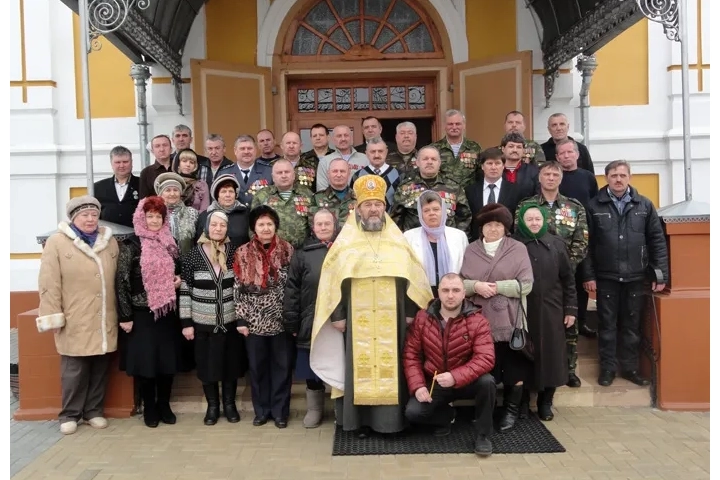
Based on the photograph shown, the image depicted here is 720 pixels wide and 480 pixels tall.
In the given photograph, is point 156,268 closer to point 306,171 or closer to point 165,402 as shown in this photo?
point 165,402

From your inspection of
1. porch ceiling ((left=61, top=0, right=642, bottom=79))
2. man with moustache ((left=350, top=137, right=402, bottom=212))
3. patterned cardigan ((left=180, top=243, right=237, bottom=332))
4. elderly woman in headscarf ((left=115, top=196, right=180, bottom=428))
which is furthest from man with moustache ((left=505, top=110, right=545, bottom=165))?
elderly woman in headscarf ((left=115, top=196, right=180, bottom=428))

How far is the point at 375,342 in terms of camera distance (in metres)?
4.55

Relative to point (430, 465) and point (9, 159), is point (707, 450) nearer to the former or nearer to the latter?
point (430, 465)

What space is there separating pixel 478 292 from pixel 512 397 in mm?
878

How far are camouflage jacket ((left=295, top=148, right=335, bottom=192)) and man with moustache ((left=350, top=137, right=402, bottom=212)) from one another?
1.64 ft

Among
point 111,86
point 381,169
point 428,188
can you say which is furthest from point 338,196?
point 111,86

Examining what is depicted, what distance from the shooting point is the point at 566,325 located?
488 centimetres

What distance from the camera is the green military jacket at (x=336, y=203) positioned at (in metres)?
5.15

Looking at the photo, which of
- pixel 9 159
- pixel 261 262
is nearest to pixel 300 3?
pixel 9 159

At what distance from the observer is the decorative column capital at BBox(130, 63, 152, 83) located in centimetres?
704

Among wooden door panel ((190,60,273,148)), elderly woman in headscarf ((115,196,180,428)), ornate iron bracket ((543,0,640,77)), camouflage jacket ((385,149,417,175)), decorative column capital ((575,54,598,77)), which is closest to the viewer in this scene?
elderly woman in headscarf ((115,196,180,428))

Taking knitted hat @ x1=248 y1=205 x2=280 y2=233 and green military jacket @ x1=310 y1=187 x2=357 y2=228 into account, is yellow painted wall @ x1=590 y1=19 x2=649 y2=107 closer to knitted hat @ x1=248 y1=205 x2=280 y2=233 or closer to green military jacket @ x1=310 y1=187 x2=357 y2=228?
green military jacket @ x1=310 y1=187 x2=357 y2=228

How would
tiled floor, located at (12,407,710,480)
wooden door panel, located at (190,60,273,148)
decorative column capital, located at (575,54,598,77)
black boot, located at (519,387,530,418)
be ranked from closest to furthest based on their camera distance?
tiled floor, located at (12,407,710,480), black boot, located at (519,387,530,418), decorative column capital, located at (575,54,598,77), wooden door panel, located at (190,60,273,148)

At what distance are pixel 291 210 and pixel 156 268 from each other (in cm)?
115
